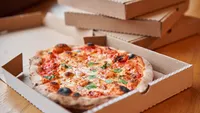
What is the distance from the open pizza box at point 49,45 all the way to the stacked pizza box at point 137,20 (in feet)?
0.19

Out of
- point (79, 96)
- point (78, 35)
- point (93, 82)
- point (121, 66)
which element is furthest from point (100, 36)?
point (79, 96)

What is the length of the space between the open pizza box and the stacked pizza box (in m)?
0.06

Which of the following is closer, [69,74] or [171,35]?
[69,74]

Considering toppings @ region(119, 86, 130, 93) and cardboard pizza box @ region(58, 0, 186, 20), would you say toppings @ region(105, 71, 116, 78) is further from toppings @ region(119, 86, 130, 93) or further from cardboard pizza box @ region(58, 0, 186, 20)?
cardboard pizza box @ region(58, 0, 186, 20)

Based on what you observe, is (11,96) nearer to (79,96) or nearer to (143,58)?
(79,96)

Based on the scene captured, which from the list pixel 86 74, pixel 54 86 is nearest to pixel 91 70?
pixel 86 74

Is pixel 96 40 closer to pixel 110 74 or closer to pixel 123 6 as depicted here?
pixel 123 6

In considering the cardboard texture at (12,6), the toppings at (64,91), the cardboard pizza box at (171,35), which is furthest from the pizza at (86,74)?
the cardboard texture at (12,6)

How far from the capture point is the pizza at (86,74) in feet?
3.33

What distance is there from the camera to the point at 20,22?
1789mm

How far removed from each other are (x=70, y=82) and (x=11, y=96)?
195 millimetres

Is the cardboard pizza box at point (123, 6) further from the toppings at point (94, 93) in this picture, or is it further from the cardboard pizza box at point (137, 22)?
the toppings at point (94, 93)

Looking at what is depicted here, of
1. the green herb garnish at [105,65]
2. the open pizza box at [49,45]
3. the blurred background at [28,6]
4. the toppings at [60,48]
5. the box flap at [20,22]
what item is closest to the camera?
the open pizza box at [49,45]

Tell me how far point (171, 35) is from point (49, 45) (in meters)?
0.51
